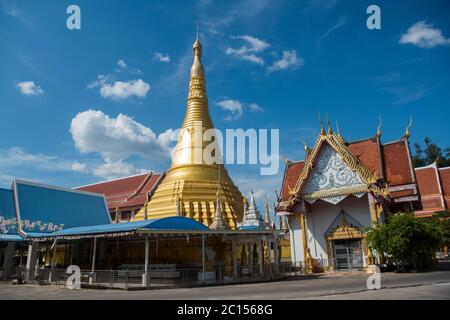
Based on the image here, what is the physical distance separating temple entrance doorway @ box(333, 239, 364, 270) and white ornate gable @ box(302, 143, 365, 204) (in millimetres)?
3092

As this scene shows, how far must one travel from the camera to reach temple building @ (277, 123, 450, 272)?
22625 millimetres

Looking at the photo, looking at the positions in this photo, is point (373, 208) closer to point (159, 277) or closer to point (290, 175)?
point (290, 175)

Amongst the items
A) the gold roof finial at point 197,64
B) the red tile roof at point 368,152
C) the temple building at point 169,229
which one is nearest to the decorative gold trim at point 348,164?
the red tile roof at point 368,152

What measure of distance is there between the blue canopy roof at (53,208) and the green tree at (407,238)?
1967 centimetres

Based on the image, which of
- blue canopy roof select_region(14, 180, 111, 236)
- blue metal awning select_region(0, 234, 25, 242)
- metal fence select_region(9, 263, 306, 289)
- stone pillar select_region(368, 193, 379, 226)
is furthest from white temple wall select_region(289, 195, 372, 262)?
blue metal awning select_region(0, 234, 25, 242)

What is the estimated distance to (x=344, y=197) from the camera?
23.0 metres

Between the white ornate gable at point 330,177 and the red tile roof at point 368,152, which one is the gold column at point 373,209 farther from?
the red tile roof at point 368,152

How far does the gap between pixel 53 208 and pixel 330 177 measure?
1910 centimetres

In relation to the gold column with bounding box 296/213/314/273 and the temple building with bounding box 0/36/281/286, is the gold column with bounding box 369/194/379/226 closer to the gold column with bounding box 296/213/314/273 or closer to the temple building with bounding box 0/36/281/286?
the gold column with bounding box 296/213/314/273

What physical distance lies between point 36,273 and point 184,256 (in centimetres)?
857

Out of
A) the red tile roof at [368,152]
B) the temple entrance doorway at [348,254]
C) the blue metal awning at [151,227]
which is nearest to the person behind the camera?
the blue metal awning at [151,227]

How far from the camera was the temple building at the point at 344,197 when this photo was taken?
891 inches
